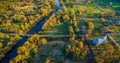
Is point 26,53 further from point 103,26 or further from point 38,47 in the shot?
point 103,26

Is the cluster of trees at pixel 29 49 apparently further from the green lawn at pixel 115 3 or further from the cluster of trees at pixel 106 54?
the green lawn at pixel 115 3

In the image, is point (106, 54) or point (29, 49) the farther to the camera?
point (29, 49)

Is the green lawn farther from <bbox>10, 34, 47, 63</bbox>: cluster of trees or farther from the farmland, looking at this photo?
<bbox>10, 34, 47, 63</bbox>: cluster of trees

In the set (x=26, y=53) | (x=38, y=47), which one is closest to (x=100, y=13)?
(x=38, y=47)

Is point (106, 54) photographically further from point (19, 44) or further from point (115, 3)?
point (115, 3)

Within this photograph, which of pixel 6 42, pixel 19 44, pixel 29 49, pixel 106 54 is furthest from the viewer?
pixel 6 42

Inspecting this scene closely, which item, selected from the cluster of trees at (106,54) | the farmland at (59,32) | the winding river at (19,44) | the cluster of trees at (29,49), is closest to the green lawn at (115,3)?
the farmland at (59,32)

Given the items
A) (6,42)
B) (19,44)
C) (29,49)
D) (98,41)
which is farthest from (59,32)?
(6,42)
